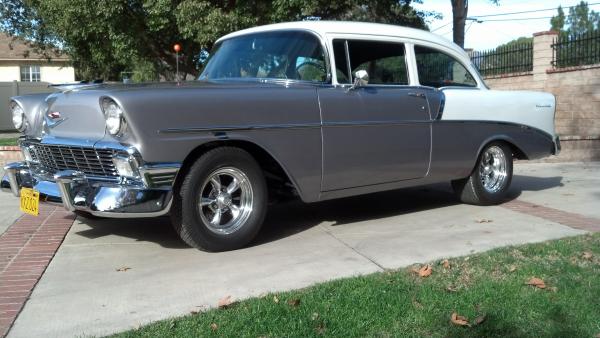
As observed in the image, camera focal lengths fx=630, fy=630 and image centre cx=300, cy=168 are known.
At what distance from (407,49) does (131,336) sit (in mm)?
4317

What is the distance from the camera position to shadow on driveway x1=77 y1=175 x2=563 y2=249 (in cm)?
599

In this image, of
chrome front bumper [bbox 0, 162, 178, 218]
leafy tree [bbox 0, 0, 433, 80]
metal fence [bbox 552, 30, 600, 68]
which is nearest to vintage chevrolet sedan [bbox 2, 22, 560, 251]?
chrome front bumper [bbox 0, 162, 178, 218]

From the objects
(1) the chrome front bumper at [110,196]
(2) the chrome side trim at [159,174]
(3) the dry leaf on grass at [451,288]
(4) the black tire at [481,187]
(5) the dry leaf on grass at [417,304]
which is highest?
(2) the chrome side trim at [159,174]

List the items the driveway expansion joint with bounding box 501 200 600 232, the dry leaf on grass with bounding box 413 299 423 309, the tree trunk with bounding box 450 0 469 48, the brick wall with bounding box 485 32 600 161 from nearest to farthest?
the dry leaf on grass with bounding box 413 299 423 309 → the driveway expansion joint with bounding box 501 200 600 232 → the brick wall with bounding box 485 32 600 161 → the tree trunk with bounding box 450 0 469 48

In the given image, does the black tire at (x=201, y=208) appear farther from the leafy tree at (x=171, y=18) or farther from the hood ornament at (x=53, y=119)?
the leafy tree at (x=171, y=18)

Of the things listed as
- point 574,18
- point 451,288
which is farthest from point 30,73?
point 574,18

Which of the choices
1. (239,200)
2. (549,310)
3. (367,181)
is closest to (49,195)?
(239,200)

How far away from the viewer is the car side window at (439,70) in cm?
672

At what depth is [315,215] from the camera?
690cm

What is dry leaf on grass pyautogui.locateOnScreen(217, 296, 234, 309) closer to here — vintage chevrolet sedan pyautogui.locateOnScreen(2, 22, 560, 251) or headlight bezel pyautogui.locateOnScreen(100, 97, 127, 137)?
vintage chevrolet sedan pyautogui.locateOnScreen(2, 22, 560, 251)

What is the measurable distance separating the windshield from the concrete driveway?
1.52 m

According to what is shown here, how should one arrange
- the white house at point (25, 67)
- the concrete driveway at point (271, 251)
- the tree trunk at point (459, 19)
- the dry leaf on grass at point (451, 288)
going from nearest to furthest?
the concrete driveway at point (271, 251) → the dry leaf on grass at point (451, 288) → the tree trunk at point (459, 19) → the white house at point (25, 67)

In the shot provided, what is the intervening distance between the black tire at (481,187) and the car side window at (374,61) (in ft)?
4.85

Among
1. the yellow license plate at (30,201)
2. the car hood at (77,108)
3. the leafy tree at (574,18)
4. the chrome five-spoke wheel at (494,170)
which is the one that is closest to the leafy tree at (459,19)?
the chrome five-spoke wheel at (494,170)
